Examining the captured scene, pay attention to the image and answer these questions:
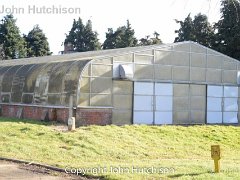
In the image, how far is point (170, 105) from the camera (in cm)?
2727

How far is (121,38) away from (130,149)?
151ft

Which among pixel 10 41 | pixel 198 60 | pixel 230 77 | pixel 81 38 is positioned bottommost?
pixel 230 77

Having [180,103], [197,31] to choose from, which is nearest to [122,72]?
[180,103]

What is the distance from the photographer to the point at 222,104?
29672mm

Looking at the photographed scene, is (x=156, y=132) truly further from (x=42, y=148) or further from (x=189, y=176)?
(x=189, y=176)

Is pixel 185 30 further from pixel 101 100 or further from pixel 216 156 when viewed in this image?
pixel 216 156

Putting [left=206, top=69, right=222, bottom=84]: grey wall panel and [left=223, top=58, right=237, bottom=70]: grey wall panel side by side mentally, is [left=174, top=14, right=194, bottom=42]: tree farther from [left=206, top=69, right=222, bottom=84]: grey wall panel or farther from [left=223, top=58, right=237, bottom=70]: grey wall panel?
[left=206, top=69, right=222, bottom=84]: grey wall panel

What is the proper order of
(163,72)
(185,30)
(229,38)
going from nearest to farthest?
(163,72)
(229,38)
(185,30)

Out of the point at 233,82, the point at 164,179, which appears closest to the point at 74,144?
the point at 164,179

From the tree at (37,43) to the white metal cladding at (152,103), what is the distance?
40953 mm

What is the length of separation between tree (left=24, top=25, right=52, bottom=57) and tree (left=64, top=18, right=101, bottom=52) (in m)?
5.29

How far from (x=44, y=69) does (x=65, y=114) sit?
4751mm

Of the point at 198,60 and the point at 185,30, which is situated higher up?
the point at 185,30

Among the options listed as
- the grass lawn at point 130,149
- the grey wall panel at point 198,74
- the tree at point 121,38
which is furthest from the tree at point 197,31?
the grass lawn at point 130,149
